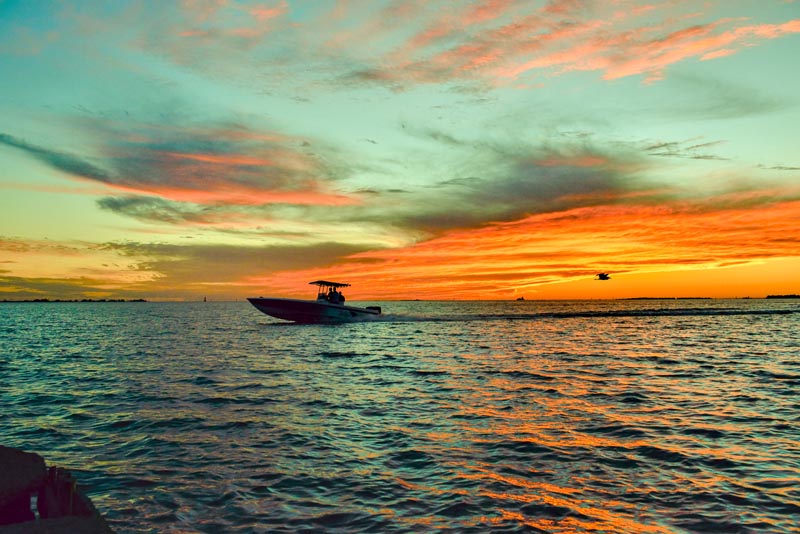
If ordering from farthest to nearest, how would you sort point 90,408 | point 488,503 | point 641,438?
1. point 90,408
2. point 641,438
3. point 488,503

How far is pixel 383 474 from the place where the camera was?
9891 millimetres

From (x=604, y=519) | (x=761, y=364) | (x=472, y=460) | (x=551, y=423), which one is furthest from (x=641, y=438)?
(x=761, y=364)

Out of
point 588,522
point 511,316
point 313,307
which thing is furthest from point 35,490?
point 511,316

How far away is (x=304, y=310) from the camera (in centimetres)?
6656

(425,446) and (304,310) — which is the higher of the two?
(304,310)

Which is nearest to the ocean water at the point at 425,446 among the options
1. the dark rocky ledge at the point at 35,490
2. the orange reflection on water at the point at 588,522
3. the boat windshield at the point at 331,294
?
the orange reflection on water at the point at 588,522

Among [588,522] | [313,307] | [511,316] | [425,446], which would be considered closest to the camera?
[588,522]

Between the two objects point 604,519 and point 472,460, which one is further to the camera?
point 472,460

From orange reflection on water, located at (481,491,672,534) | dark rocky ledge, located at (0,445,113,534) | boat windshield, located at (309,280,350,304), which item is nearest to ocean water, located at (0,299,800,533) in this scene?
orange reflection on water, located at (481,491,672,534)

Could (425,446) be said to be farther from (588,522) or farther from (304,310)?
(304,310)

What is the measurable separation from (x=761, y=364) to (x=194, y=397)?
28.3m

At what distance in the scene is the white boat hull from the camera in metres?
66.0

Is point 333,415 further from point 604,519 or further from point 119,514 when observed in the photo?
point 604,519

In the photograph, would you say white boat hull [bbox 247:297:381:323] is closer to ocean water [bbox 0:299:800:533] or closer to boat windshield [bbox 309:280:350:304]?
boat windshield [bbox 309:280:350:304]
